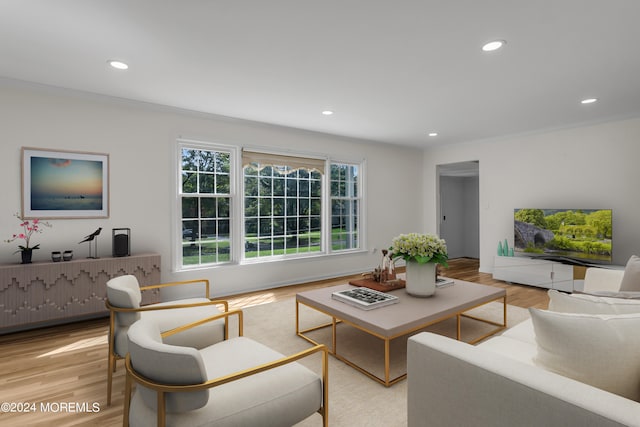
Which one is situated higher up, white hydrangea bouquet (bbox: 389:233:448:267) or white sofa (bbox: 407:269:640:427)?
white hydrangea bouquet (bbox: 389:233:448:267)

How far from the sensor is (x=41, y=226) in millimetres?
3428

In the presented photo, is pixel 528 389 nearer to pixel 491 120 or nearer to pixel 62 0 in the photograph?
pixel 62 0

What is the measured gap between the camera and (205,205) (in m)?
4.51

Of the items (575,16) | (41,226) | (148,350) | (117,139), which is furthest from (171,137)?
(575,16)

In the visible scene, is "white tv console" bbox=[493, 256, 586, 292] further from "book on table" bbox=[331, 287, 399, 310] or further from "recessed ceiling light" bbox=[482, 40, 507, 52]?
"recessed ceiling light" bbox=[482, 40, 507, 52]

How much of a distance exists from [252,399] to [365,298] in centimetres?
151

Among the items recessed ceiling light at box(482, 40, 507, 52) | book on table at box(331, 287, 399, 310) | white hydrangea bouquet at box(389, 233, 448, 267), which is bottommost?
book on table at box(331, 287, 399, 310)

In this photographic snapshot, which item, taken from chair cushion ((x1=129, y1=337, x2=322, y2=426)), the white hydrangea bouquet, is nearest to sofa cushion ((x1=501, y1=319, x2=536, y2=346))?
the white hydrangea bouquet

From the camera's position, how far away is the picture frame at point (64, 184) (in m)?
3.37

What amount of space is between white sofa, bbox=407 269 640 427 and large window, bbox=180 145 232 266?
11.8 feet

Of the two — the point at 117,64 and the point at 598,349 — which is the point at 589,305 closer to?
the point at 598,349

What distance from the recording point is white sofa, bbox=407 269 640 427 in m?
1.01

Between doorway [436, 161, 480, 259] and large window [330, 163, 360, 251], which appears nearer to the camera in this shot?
large window [330, 163, 360, 251]

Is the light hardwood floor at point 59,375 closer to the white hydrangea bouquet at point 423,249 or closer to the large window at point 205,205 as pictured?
the large window at point 205,205
